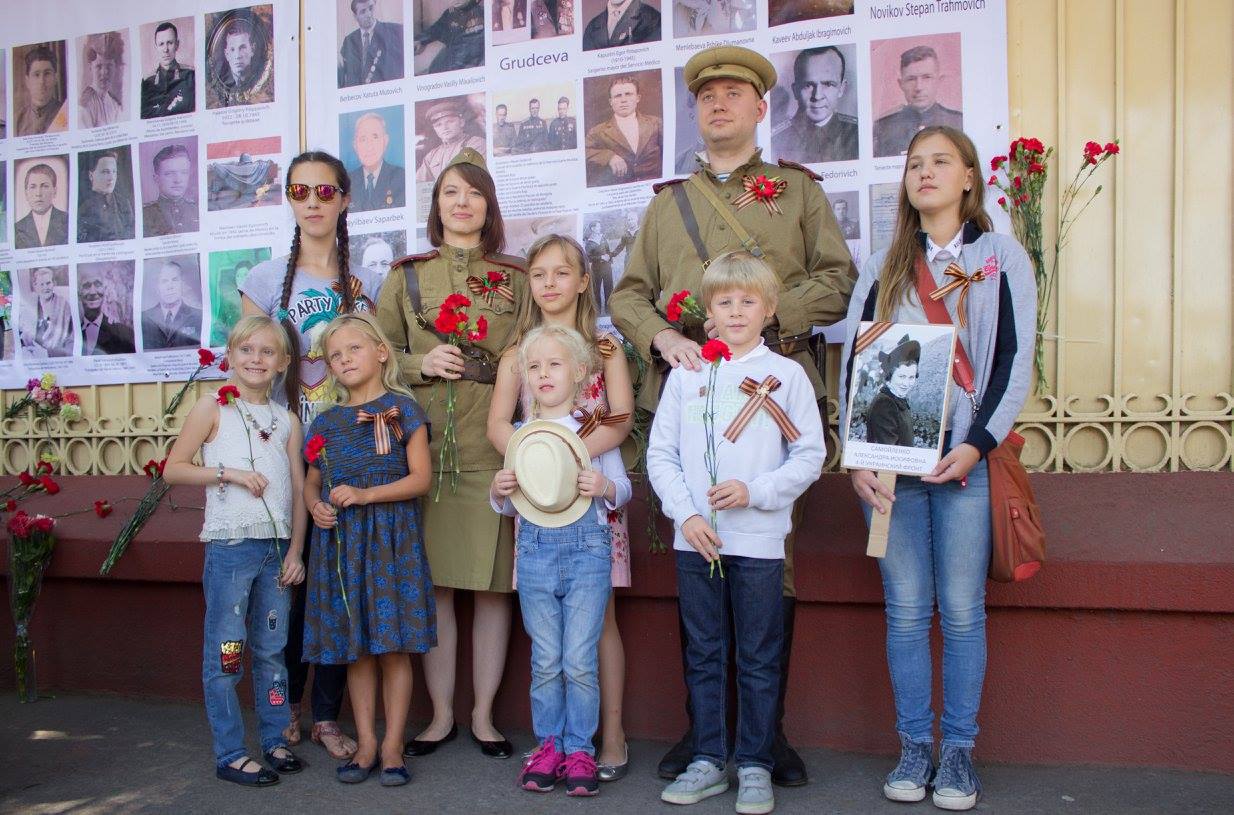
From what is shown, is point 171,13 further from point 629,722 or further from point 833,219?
point 629,722

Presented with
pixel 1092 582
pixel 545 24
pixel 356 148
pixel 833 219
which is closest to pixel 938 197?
pixel 833 219

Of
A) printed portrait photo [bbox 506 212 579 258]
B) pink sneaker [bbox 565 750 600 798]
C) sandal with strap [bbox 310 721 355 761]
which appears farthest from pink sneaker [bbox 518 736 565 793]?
printed portrait photo [bbox 506 212 579 258]

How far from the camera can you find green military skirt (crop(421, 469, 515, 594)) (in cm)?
396

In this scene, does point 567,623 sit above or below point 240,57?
below

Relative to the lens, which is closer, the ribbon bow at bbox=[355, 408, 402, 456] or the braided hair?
the ribbon bow at bbox=[355, 408, 402, 456]

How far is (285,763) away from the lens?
3.88 meters

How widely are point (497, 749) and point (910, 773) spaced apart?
150 centimetres

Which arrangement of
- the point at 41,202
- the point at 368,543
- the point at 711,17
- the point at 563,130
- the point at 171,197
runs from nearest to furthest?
the point at 368,543
the point at 711,17
the point at 563,130
the point at 171,197
the point at 41,202

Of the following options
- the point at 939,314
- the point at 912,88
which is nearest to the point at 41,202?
the point at 912,88

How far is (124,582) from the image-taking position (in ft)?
16.6

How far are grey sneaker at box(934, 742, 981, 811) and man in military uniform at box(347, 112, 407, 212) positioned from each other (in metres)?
3.41

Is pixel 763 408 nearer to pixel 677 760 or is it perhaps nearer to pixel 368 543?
pixel 677 760

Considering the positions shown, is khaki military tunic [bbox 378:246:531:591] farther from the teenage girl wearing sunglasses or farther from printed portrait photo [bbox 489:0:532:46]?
printed portrait photo [bbox 489:0:532:46]

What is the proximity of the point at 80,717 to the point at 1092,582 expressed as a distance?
421cm
